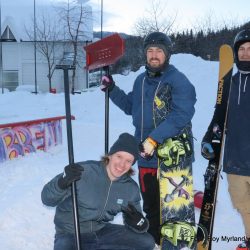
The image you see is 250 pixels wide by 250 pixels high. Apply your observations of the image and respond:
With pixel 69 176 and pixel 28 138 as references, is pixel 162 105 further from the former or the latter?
pixel 28 138

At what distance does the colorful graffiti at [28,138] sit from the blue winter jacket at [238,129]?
5.00 metres

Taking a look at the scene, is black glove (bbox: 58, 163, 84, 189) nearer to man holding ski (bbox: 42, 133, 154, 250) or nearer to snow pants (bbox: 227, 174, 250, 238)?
man holding ski (bbox: 42, 133, 154, 250)

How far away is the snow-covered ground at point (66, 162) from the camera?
435 cm

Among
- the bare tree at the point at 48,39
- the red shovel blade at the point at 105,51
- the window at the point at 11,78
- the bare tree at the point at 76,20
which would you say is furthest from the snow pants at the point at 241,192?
the window at the point at 11,78

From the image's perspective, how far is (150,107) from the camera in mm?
3387

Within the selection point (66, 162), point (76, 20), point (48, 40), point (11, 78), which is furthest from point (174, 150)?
point (11, 78)

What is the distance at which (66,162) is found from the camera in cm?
751

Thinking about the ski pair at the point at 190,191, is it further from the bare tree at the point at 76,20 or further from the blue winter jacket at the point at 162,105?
the bare tree at the point at 76,20

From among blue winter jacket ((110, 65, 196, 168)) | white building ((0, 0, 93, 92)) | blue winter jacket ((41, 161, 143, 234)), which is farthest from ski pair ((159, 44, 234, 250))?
white building ((0, 0, 93, 92))

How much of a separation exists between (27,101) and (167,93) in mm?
16237

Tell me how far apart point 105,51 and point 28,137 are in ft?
15.8

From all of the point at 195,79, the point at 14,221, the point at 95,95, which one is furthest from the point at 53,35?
the point at 14,221

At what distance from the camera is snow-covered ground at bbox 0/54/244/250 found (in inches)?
171

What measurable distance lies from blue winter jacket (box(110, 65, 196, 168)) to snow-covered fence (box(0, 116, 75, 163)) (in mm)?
4591
